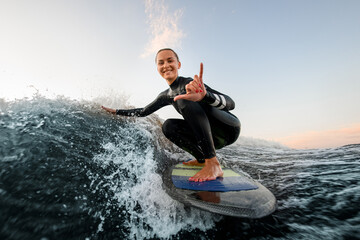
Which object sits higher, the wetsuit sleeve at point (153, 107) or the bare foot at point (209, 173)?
the wetsuit sleeve at point (153, 107)

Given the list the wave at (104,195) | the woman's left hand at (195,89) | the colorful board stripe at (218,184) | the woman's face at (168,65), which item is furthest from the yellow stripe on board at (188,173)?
the woman's face at (168,65)

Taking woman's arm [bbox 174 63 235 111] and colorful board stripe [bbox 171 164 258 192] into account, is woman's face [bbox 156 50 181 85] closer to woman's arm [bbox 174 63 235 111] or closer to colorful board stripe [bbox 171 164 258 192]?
woman's arm [bbox 174 63 235 111]

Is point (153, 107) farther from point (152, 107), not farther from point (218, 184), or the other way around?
point (218, 184)

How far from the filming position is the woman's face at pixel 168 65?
8.75 ft

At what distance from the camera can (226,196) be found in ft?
5.21

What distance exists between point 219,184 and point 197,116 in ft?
2.95

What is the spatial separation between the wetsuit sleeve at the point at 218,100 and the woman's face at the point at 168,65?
2.05 feet

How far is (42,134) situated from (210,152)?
2.30 m

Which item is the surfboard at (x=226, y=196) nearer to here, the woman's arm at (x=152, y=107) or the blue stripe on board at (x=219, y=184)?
the blue stripe on board at (x=219, y=184)

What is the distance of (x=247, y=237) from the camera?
1344mm

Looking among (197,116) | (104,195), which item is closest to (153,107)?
(197,116)

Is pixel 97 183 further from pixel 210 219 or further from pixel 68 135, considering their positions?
pixel 210 219

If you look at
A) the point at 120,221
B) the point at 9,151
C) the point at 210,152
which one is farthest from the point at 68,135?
the point at 210,152

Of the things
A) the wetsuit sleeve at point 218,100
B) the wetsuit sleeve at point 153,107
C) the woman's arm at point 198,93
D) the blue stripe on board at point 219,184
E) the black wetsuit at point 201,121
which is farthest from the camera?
the wetsuit sleeve at point 153,107
